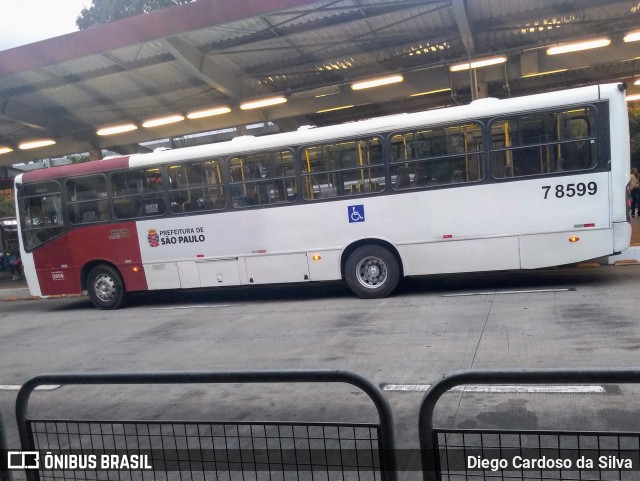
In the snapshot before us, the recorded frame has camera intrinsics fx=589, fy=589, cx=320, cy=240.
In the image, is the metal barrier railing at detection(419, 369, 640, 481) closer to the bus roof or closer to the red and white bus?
the red and white bus

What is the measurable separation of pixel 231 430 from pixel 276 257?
21.1 feet

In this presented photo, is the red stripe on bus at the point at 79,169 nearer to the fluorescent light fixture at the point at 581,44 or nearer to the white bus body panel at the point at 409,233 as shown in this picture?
the white bus body panel at the point at 409,233

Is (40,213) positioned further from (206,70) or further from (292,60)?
(292,60)

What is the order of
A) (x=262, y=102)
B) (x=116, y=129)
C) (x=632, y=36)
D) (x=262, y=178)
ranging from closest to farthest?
(x=262, y=178) → (x=632, y=36) → (x=262, y=102) → (x=116, y=129)

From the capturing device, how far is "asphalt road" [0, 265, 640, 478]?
5324 millimetres

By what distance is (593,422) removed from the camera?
4.70m

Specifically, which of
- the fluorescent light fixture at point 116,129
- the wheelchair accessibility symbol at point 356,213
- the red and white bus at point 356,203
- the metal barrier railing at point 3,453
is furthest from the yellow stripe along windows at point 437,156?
the fluorescent light fixture at point 116,129

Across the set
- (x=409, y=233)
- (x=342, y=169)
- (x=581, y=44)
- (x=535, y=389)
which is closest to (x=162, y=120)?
(x=342, y=169)

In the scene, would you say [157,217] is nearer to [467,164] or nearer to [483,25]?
[467,164]

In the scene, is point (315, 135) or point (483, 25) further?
point (483, 25)

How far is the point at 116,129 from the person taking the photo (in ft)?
68.9

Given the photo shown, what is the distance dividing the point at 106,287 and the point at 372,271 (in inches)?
236

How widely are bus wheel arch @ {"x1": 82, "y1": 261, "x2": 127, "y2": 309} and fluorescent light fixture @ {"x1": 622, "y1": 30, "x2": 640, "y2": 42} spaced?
13285 mm

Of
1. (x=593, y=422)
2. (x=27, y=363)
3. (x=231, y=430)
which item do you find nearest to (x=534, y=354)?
(x=593, y=422)
